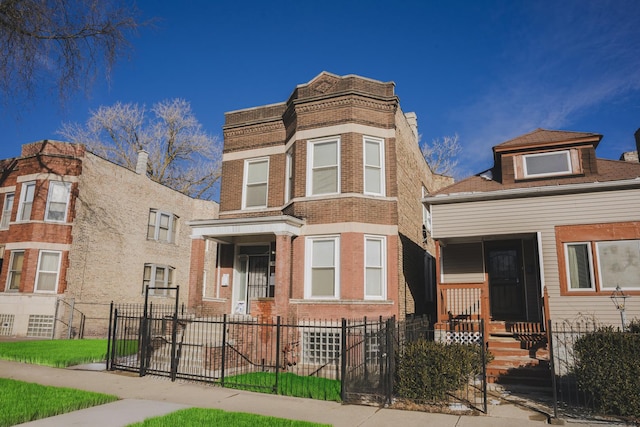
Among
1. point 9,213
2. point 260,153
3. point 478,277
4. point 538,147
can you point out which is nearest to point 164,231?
point 9,213

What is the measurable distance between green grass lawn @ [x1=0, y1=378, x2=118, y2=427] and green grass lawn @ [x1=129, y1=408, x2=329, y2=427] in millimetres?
1734

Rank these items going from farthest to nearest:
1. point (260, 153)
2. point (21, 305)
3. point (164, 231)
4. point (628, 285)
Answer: point (164, 231), point (21, 305), point (260, 153), point (628, 285)

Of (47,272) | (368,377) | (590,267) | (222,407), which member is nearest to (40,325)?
(47,272)

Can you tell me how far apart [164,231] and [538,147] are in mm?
20233

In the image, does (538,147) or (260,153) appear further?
(260,153)

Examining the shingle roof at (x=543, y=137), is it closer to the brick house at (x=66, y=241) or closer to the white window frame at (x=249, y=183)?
the white window frame at (x=249, y=183)

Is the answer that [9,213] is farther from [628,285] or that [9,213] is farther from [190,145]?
[628,285]

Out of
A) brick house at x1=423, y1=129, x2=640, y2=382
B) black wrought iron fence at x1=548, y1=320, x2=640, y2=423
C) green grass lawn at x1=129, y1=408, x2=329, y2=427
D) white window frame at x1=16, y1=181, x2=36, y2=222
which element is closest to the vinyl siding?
brick house at x1=423, y1=129, x2=640, y2=382

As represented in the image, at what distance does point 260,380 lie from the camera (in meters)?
10.7

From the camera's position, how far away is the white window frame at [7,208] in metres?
22.0

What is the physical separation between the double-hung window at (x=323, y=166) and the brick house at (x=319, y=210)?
0.11ft

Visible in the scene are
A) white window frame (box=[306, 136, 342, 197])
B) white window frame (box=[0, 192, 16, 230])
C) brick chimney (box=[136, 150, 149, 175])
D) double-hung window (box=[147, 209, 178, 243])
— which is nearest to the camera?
white window frame (box=[306, 136, 342, 197])

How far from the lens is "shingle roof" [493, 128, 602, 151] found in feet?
44.9

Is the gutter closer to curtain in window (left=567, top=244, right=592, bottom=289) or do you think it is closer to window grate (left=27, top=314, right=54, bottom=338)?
curtain in window (left=567, top=244, right=592, bottom=289)
